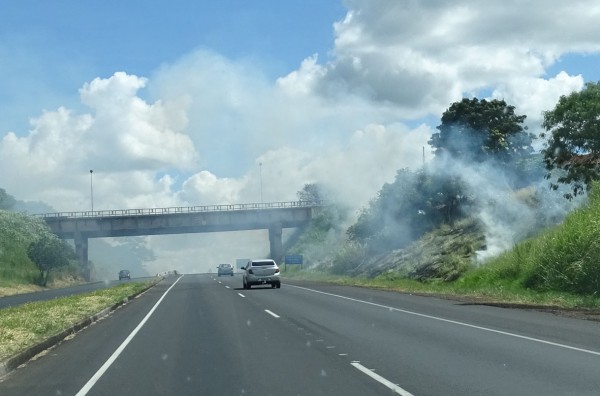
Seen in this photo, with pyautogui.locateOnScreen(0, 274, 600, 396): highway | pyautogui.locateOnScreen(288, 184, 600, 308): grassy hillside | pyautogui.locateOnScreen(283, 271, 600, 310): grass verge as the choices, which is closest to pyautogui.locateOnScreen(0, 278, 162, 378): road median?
pyautogui.locateOnScreen(0, 274, 600, 396): highway

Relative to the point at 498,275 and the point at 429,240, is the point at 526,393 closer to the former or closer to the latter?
the point at 498,275

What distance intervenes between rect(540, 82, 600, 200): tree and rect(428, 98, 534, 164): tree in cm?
1473

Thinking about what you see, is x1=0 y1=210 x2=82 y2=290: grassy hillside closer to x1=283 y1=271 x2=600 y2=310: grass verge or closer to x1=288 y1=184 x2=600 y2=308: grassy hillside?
→ x1=288 y1=184 x2=600 y2=308: grassy hillside

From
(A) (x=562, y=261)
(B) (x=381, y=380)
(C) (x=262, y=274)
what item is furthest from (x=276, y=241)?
(B) (x=381, y=380)

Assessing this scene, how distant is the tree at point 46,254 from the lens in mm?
72250

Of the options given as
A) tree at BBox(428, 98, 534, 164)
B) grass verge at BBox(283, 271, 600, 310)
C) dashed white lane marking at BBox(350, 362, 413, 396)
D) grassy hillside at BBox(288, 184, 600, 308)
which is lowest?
dashed white lane marking at BBox(350, 362, 413, 396)

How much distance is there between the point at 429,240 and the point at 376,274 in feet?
15.0

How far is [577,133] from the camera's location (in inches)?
1188

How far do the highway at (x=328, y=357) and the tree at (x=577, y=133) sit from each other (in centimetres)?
1294

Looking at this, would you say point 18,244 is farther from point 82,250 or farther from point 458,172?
point 458,172

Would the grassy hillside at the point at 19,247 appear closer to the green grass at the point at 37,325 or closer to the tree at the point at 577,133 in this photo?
the green grass at the point at 37,325

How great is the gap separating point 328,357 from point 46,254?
65.9 m

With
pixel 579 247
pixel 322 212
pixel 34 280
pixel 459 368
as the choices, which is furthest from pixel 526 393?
pixel 322 212

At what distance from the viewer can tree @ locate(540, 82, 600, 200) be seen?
1166 inches
